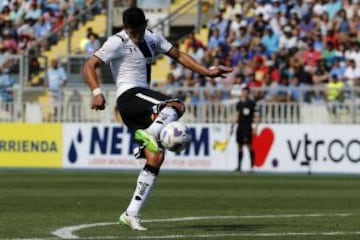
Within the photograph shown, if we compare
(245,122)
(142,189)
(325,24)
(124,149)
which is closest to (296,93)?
(245,122)

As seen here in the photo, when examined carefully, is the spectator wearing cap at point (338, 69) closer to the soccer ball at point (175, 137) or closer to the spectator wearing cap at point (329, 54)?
the spectator wearing cap at point (329, 54)

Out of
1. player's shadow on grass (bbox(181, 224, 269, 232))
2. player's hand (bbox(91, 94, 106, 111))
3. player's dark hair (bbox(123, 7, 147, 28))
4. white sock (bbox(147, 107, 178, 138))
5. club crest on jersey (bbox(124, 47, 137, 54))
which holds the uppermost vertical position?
player's dark hair (bbox(123, 7, 147, 28))

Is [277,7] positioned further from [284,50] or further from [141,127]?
[141,127]

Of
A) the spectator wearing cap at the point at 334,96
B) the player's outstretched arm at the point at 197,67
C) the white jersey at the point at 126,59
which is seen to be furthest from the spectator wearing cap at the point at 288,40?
the white jersey at the point at 126,59

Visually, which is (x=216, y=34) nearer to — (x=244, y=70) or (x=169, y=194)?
(x=244, y=70)

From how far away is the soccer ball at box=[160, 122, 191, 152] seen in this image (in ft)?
38.1

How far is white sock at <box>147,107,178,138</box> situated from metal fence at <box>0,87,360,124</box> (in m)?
18.5

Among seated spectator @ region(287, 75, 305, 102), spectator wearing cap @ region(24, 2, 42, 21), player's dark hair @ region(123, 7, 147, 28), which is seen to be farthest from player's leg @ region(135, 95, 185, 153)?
spectator wearing cap @ region(24, 2, 42, 21)

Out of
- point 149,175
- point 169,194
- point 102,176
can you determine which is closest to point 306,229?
point 149,175

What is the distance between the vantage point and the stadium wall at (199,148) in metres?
30.2

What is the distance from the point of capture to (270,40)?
34094 millimetres

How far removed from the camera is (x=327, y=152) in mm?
30203

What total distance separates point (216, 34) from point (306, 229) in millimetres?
23747

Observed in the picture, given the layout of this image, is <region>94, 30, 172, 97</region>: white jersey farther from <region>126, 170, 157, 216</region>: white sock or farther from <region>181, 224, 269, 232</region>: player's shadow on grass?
<region>181, 224, 269, 232</region>: player's shadow on grass
